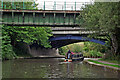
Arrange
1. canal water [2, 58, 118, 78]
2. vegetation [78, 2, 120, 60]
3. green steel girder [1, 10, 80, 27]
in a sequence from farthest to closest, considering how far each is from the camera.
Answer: green steel girder [1, 10, 80, 27] → vegetation [78, 2, 120, 60] → canal water [2, 58, 118, 78]

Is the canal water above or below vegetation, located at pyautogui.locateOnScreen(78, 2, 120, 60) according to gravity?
below

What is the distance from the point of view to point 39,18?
1406 inches

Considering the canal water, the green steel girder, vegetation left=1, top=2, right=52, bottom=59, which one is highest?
the green steel girder

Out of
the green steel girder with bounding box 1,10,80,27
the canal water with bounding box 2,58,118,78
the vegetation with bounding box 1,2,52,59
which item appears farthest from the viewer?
the vegetation with bounding box 1,2,52,59

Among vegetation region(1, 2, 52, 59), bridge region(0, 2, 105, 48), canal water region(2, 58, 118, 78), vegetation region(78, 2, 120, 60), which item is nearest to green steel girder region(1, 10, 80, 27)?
bridge region(0, 2, 105, 48)

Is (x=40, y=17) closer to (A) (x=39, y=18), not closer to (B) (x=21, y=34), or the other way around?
(A) (x=39, y=18)

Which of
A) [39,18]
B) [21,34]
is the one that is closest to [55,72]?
[39,18]

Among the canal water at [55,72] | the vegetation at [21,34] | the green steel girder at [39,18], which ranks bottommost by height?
the canal water at [55,72]

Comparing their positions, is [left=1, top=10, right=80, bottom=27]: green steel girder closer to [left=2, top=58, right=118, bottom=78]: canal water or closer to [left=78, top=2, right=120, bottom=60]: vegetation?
[left=78, top=2, right=120, bottom=60]: vegetation

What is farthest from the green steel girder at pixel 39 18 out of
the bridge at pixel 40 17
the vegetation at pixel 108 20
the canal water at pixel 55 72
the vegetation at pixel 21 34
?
the canal water at pixel 55 72

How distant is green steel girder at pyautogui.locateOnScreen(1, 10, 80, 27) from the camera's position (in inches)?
1379

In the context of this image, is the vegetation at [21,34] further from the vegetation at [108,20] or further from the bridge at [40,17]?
the vegetation at [108,20]

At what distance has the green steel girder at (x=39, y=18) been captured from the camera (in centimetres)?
3503

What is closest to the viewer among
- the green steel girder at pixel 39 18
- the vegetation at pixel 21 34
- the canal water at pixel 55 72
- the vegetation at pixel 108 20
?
the canal water at pixel 55 72
